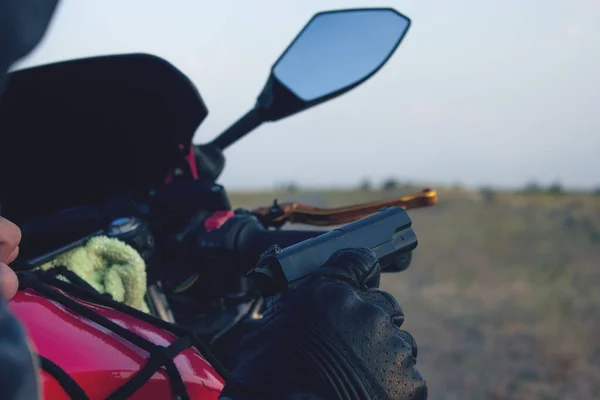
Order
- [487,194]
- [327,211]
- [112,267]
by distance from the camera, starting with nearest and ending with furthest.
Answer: [112,267] < [327,211] < [487,194]

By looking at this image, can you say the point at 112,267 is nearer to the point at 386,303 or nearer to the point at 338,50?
the point at 386,303

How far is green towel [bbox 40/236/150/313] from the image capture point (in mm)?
1467

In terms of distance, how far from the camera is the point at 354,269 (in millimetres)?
1030

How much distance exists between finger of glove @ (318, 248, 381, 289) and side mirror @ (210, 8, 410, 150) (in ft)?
2.72

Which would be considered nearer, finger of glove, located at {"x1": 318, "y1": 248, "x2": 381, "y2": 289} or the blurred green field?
A: finger of glove, located at {"x1": 318, "y1": 248, "x2": 381, "y2": 289}

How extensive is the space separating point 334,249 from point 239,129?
0.82m

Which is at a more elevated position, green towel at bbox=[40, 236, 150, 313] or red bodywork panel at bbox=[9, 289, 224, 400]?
red bodywork panel at bbox=[9, 289, 224, 400]

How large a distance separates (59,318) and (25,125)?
725mm

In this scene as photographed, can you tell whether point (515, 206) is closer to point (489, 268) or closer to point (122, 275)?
point (489, 268)

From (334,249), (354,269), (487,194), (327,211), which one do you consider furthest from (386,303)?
(487,194)

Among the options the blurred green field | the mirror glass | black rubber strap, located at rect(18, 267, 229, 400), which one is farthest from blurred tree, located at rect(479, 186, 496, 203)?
black rubber strap, located at rect(18, 267, 229, 400)

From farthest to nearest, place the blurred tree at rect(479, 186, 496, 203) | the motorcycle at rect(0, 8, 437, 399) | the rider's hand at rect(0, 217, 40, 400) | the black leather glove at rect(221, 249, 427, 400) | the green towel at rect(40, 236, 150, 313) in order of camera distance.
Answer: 1. the blurred tree at rect(479, 186, 496, 203)
2. the motorcycle at rect(0, 8, 437, 399)
3. the green towel at rect(40, 236, 150, 313)
4. the black leather glove at rect(221, 249, 427, 400)
5. the rider's hand at rect(0, 217, 40, 400)

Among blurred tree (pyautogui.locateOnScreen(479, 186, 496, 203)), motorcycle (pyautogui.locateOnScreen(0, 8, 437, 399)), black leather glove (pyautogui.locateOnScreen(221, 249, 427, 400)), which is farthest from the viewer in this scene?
blurred tree (pyautogui.locateOnScreen(479, 186, 496, 203))

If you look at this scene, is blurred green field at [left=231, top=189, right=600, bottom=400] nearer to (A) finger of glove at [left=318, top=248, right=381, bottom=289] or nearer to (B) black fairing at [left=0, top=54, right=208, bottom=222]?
(B) black fairing at [left=0, top=54, right=208, bottom=222]
